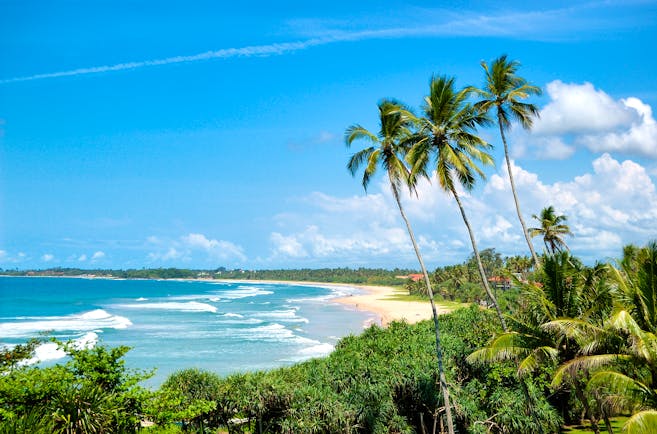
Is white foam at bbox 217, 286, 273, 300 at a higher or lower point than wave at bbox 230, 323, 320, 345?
lower

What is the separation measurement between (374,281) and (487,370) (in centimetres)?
15500

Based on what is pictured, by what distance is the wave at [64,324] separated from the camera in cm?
5641

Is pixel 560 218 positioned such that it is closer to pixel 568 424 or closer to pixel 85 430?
pixel 568 424

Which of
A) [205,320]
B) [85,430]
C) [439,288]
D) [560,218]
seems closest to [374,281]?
[439,288]

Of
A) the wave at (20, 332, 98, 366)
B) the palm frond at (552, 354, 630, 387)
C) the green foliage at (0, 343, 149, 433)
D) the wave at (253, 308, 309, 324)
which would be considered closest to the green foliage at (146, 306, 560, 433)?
the green foliage at (0, 343, 149, 433)

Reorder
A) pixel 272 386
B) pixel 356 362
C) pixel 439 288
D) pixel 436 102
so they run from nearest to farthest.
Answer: pixel 436 102, pixel 272 386, pixel 356 362, pixel 439 288

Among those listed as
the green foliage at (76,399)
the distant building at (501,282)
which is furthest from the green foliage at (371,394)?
the distant building at (501,282)

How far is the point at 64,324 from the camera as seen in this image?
208 feet

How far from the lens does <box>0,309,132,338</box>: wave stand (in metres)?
56.4

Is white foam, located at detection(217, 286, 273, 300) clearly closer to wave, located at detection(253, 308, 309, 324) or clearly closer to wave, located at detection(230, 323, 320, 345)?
wave, located at detection(253, 308, 309, 324)

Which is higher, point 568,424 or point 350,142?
point 350,142

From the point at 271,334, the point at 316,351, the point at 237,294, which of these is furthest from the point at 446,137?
the point at 237,294

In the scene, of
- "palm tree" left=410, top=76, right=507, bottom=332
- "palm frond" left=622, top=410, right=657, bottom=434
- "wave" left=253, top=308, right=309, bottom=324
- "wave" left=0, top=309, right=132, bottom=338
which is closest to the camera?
"palm frond" left=622, top=410, right=657, bottom=434

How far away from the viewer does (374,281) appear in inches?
6831
